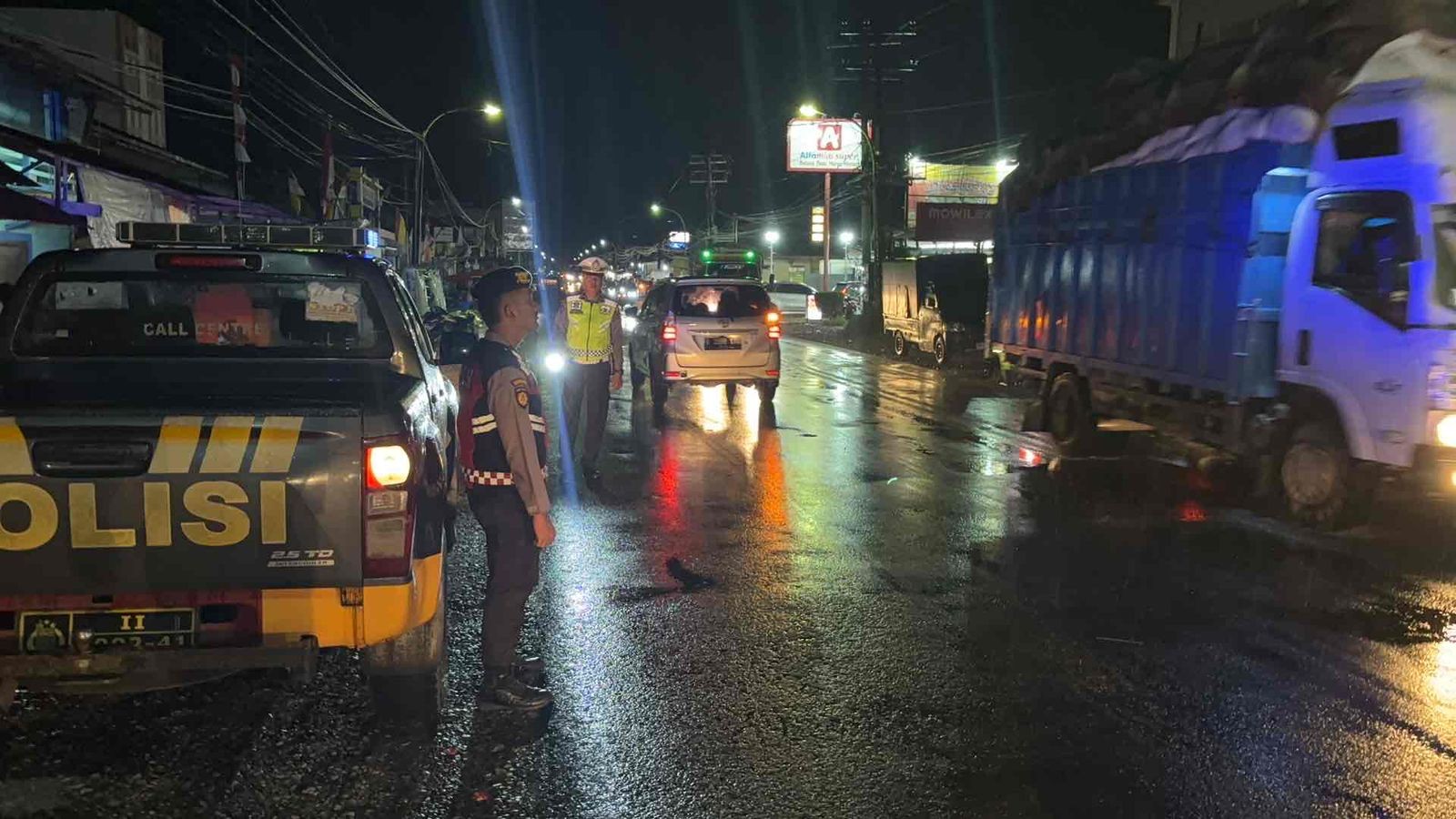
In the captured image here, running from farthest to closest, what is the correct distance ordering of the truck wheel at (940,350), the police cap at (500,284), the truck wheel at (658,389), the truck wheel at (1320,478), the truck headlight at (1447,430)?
the truck wheel at (940,350), the truck wheel at (658,389), the truck wheel at (1320,478), the truck headlight at (1447,430), the police cap at (500,284)

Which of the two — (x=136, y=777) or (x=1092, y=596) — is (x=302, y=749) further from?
(x=1092, y=596)

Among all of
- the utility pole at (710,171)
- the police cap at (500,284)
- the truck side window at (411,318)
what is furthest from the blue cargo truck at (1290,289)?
the utility pole at (710,171)

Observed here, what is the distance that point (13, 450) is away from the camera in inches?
140

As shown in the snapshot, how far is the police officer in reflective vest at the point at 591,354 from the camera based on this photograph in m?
10.3

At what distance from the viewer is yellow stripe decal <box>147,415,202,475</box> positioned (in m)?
3.64

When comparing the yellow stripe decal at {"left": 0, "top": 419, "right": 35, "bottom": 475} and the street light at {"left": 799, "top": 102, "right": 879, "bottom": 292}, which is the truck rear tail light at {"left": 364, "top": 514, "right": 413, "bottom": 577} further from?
the street light at {"left": 799, "top": 102, "right": 879, "bottom": 292}

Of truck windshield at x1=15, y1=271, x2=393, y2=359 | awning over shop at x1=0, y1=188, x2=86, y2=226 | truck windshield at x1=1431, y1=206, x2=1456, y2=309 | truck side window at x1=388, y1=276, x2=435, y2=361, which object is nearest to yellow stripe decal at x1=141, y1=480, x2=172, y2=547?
truck windshield at x1=15, y1=271, x2=393, y2=359

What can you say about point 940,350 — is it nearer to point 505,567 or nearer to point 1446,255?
point 1446,255

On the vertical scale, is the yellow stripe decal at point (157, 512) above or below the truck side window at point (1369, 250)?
below

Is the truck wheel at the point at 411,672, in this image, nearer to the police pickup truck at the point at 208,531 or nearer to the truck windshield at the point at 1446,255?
the police pickup truck at the point at 208,531

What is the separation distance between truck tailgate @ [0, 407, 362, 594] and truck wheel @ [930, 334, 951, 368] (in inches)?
868

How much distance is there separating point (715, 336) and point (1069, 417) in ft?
16.1

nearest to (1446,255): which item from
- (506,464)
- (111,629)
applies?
(506,464)

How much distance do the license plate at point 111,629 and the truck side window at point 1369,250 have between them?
7596mm
